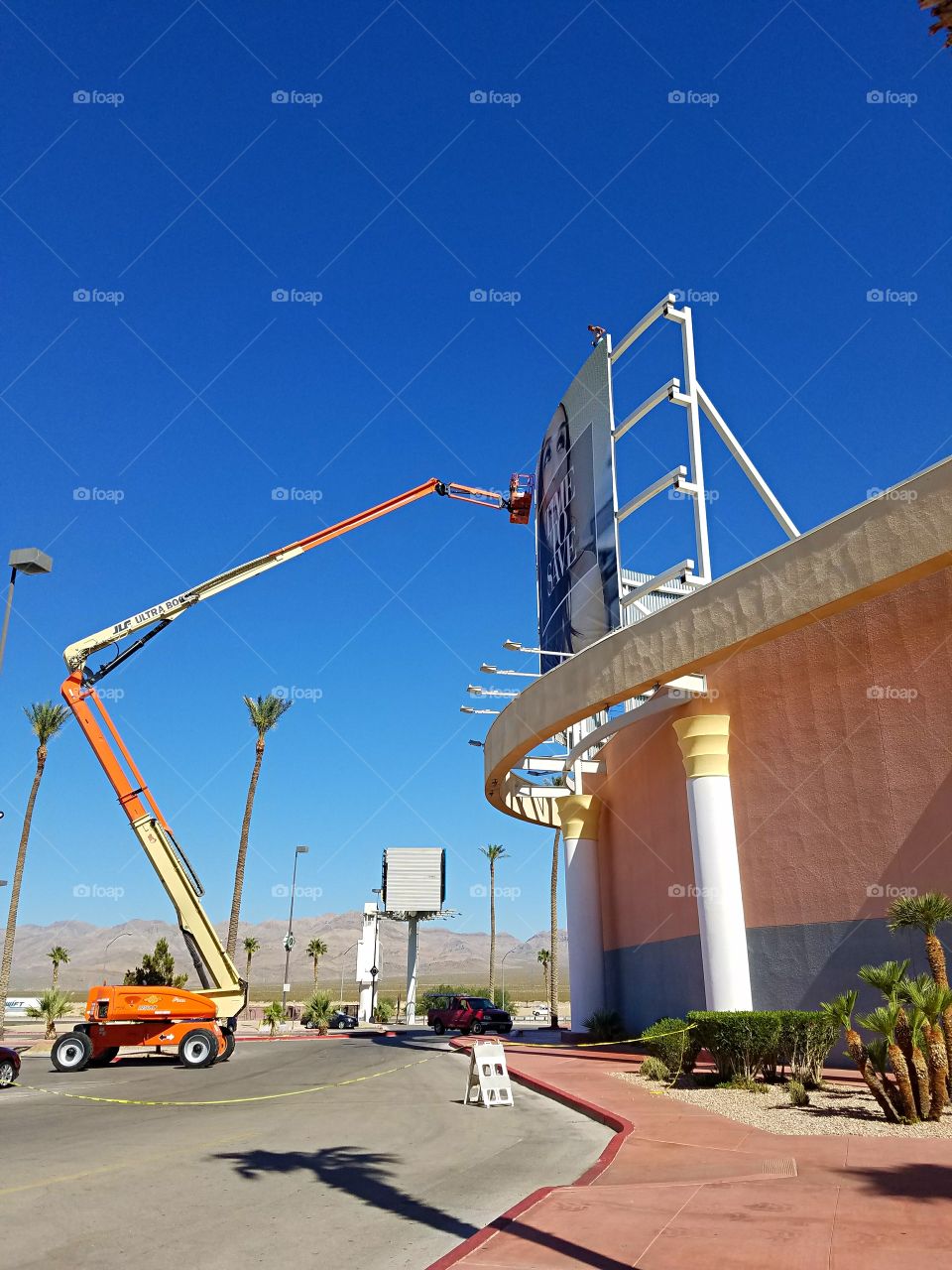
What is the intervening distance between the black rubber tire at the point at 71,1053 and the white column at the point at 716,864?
15.6m

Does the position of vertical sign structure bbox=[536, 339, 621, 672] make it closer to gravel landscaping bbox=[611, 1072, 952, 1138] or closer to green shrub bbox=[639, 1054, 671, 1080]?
green shrub bbox=[639, 1054, 671, 1080]

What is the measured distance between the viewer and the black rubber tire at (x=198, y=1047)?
24.4 m

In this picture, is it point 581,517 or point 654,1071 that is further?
point 581,517

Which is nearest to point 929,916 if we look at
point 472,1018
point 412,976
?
point 472,1018

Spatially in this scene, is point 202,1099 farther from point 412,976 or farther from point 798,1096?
point 412,976

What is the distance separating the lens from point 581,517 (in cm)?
2775

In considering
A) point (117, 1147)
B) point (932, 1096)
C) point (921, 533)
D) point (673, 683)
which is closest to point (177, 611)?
point (673, 683)

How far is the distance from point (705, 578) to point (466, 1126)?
507 inches

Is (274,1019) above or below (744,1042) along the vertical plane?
below

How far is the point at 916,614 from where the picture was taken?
1769 cm

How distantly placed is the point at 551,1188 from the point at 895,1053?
5.34 m

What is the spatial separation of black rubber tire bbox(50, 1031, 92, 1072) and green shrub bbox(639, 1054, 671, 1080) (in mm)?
14569

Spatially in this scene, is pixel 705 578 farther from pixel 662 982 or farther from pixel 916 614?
pixel 662 982

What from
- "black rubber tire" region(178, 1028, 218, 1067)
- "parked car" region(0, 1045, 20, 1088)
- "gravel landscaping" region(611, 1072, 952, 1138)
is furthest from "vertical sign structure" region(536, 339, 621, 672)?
"parked car" region(0, 1045, 20, 1088)
